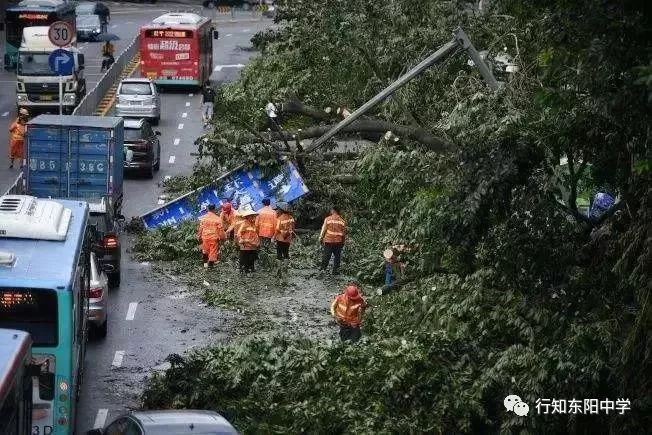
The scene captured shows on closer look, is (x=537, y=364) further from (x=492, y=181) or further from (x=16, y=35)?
(x=16, y=35)

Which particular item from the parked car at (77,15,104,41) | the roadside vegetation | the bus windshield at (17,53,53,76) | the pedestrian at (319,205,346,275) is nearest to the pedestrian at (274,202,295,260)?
the pedestrian at (319,205,346,275)

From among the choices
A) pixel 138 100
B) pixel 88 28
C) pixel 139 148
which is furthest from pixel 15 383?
pixel 88 28

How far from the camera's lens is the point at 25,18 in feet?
181

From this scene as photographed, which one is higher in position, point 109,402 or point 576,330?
point 576,330

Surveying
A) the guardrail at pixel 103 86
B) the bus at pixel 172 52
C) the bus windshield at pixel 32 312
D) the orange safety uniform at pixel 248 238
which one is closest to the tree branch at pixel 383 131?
the orange safety uniform at pixel 248 238

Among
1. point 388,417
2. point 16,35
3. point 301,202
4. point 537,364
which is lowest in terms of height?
point 16,35

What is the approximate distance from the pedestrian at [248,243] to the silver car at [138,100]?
17583 millimetres

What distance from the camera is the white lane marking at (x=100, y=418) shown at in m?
18.0

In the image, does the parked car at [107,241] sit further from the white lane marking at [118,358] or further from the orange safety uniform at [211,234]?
the white lane marking at [118,358]

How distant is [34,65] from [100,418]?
29571 mm

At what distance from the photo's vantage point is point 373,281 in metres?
26.3

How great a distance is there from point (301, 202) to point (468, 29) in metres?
5.26

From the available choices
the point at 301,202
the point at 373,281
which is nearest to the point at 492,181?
the point at 373,281

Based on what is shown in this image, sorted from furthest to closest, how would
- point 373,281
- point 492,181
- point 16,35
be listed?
point 16,35 → point 373,281 → point 492,181
